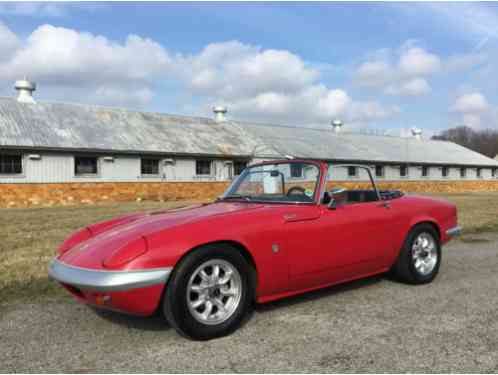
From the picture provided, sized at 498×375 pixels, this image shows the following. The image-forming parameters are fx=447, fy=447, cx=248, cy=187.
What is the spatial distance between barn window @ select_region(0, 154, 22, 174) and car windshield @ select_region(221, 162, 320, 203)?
17.2m

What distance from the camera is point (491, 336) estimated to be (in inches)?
138

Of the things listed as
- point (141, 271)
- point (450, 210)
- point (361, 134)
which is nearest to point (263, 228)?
point (141, 271)

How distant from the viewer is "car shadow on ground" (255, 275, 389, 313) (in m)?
4.37

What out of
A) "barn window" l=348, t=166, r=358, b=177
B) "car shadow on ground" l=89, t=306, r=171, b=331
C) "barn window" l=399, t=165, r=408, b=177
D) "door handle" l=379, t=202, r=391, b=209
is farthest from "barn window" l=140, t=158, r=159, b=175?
"barn window" l=399, t=165, r=408, b=177

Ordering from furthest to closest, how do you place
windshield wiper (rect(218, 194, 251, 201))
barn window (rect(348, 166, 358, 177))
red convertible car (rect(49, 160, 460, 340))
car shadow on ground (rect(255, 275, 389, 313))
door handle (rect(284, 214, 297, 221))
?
barn window (rect(348, 166, 358, 177)), windshield wiper (rect(218, 194, 251, 201)), car shadow on ground (rect(255, 275, 389, 313)), door handle (rect(284, 214, 297, 221)), red convertible car (rect(49, 160, 460, 340))

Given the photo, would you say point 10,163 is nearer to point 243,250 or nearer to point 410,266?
point 243,250

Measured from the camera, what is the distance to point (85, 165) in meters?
21.5

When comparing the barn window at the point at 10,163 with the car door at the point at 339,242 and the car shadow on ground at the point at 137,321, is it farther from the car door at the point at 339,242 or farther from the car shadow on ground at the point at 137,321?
the car door at the point at 339,242

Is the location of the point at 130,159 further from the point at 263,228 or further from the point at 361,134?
the point at 361,134

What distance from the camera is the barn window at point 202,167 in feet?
82.1

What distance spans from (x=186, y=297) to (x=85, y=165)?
19.6 meters

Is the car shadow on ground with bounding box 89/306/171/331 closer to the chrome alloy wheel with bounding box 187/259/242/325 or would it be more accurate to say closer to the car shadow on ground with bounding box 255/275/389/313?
the chrome alloy wheel with bounding box 187/259/242/325

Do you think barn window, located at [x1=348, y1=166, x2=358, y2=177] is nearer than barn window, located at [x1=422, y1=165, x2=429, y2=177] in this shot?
Yes

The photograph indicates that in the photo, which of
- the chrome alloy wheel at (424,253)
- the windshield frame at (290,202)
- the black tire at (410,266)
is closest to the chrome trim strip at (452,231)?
the chrome alloy wheel at (424,253)
